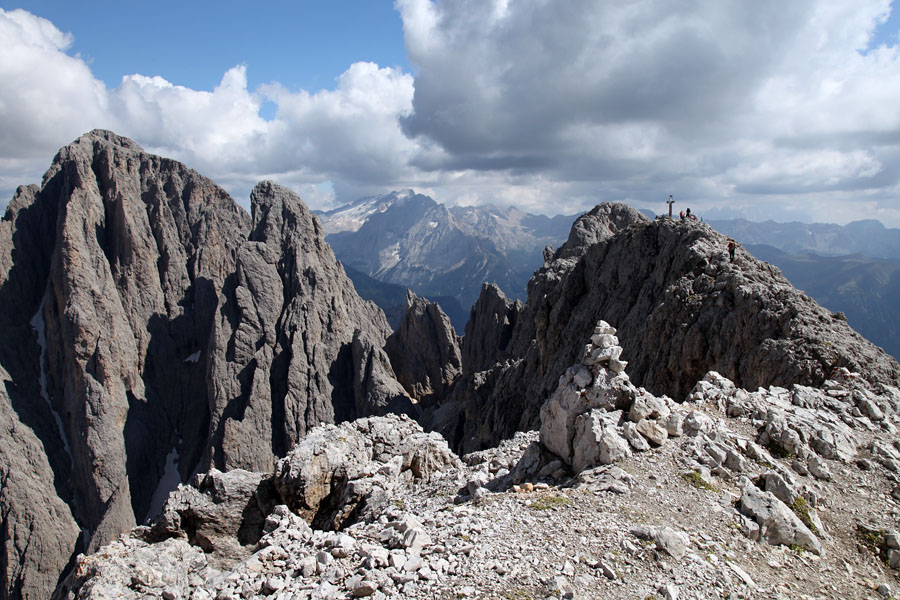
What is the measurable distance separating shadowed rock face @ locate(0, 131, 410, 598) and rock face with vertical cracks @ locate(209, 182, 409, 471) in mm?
326

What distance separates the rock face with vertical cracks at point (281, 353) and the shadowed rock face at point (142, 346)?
33 cm

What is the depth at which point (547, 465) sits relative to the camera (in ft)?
54.8

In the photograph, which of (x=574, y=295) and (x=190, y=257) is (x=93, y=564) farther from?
(x=190, y=257)

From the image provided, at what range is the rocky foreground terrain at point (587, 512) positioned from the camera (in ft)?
35.1

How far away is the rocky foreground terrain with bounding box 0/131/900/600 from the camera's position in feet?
37.1

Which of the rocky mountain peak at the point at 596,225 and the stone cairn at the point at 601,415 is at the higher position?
the rocky mountain peak at the point at 596,225

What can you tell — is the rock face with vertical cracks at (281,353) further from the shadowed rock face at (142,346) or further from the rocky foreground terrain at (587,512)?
the rocky foreground terrain at (587,512)

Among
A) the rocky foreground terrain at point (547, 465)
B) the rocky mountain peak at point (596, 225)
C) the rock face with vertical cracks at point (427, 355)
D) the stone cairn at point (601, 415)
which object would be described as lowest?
the rock face with vertical cracks at point (427, 355)

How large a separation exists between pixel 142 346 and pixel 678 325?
367 feet

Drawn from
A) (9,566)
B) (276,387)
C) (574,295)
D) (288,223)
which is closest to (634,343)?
(574,295)

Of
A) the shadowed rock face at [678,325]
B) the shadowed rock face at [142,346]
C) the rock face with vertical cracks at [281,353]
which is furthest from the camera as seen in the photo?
the rock face with vertical cracks at [281,353]

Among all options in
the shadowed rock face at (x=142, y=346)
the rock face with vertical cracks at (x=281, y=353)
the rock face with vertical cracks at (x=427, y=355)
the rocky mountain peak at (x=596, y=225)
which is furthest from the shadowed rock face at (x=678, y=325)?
the rock face with vertical cracks at (x=427, y=355)

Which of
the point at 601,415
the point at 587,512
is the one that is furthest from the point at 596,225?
the point at 587,512

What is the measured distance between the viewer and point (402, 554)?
36.3ft
